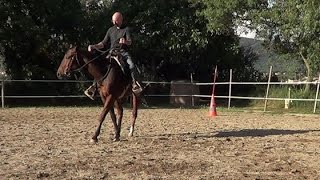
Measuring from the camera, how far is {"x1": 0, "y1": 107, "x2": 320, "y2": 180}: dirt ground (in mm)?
6359

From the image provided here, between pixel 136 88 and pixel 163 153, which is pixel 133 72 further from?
pixel 163 153

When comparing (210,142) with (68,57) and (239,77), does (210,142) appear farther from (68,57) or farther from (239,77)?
(239,77)

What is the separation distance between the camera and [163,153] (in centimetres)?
796

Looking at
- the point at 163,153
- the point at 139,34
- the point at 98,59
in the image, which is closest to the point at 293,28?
the point at 139,34

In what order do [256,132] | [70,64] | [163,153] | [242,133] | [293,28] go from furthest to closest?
[293,28]
[256,132]
[242,133]
[70,64]
[163,153]

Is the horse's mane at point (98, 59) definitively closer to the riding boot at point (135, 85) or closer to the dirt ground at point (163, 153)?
the riding boot at point (135, 85)

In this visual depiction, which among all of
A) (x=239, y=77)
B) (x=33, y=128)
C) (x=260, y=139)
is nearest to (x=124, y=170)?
(x=260, y=139)

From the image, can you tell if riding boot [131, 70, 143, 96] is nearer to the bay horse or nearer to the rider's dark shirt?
the bay horse

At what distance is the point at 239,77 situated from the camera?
26875mm

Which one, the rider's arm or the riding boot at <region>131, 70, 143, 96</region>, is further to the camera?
the riding boot at <region>131, 70, 143, 96</region>

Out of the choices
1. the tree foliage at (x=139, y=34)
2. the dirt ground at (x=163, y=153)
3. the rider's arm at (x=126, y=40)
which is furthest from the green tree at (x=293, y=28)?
the rider's arm at (x=126, y=40)

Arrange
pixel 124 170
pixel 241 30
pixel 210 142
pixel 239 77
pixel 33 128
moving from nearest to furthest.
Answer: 1. pixel 124 170
2. pixel 210 142
3. pixel 33 128
4. pixel 241 30
5. pixel 239 77

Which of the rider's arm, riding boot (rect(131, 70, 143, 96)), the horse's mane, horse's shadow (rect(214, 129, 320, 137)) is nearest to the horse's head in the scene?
the horse's mane

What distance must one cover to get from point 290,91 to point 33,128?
1272cm
